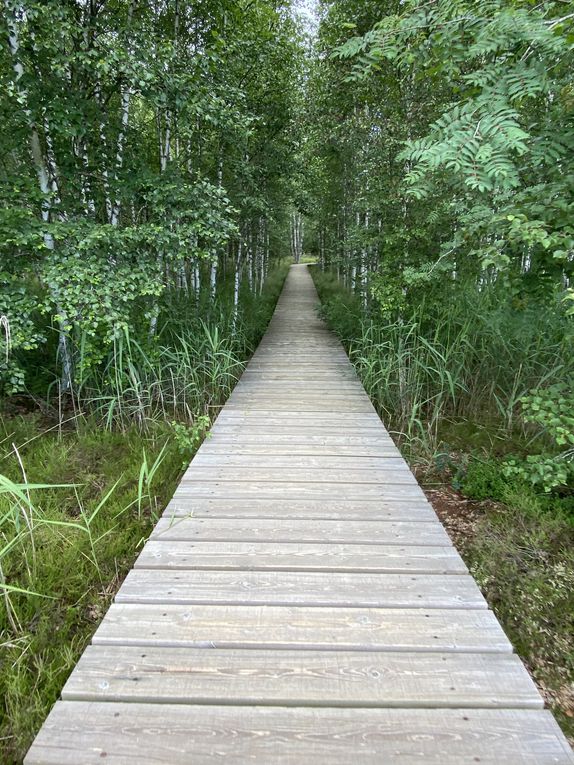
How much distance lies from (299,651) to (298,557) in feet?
1.73

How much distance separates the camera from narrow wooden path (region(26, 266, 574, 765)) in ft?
3.83

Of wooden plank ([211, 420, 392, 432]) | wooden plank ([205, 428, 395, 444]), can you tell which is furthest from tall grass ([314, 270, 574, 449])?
wooden plank ([205, 428, 395, 444])

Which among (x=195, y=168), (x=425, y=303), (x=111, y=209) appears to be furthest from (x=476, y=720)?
(x=195, y=168)

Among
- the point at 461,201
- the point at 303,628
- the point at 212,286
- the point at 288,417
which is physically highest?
the point at 461,201

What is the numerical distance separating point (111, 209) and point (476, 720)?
5331 millimetres

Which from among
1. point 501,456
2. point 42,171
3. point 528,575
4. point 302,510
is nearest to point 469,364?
point 501,456

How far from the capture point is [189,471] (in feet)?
9.49

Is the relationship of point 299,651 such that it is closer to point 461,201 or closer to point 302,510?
point 302,510

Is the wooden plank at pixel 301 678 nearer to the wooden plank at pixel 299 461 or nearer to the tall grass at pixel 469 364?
the wooden plank at pixel 299 461

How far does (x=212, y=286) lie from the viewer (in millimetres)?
7234

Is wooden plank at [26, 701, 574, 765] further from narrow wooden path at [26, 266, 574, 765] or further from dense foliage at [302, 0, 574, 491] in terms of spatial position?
dense foliage at [302, 0, 574, 491]

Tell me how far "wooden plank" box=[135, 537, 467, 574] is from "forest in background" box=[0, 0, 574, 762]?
480 millimetres

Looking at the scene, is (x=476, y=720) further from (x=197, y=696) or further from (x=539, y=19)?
(x=539, y=19)

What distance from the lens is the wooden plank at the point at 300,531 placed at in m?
2.11
